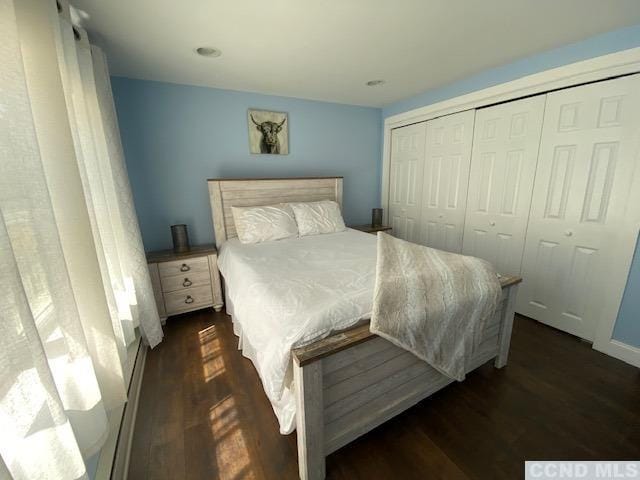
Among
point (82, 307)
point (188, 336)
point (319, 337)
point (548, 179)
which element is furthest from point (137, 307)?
point (548, 179)

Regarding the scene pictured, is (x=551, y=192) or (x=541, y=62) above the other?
(x=541, y=62)

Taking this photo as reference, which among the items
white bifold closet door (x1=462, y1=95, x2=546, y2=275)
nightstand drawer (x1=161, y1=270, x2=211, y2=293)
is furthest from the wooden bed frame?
nightstand drawer (x1=161, y1=270, x2=211, y2=293)

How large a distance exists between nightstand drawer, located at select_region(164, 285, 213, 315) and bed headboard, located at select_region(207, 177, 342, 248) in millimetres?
501

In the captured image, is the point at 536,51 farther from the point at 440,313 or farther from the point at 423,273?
the point at 440,313

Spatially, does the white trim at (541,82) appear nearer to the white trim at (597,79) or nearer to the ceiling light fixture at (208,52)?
the white trim at (597,79)

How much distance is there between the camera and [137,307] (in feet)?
5.90

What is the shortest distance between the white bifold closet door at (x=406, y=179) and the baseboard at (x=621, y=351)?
1862 millimetres

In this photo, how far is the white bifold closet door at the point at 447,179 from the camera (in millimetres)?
2636

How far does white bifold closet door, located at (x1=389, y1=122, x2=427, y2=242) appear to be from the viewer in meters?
3.13

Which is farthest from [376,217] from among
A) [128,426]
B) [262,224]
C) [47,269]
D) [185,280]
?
[47,269]

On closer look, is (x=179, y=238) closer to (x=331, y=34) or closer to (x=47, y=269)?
(x=47, y=269)

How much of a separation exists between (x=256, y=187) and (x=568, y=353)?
3014 mm

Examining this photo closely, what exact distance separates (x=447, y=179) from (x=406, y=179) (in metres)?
0.60

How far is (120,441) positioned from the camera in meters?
1.19
